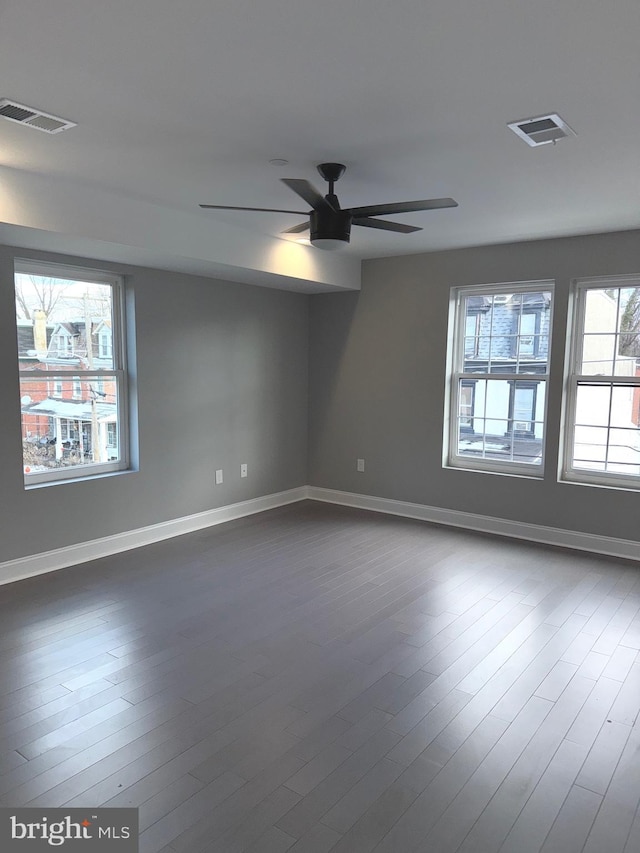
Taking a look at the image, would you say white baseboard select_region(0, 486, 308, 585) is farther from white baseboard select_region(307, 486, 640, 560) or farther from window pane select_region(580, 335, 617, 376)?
window pane select_region(580, 335, 617, 376)

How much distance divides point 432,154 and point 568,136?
63 cm

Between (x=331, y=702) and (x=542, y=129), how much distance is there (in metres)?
2.70

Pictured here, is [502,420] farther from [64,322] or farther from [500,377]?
[64,322]

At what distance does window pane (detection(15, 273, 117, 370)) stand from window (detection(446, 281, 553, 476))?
3061mm

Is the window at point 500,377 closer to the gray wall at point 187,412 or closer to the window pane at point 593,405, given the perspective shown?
the window pane at point 593,405

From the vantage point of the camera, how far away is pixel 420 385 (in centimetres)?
561

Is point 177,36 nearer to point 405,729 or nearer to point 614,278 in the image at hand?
point 405,729

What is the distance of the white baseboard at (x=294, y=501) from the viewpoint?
4.15 meters

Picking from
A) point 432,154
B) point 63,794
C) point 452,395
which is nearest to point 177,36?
point 432,154

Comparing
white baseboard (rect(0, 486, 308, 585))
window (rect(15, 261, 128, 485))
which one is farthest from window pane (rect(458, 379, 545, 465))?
window (rect(15, 261, 128, 485))

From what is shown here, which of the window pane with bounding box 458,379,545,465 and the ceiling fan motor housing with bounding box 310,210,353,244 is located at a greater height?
the ceiling fan motor housing with bounding box 310,210,353,244

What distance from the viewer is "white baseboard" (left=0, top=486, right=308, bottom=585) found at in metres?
4.00

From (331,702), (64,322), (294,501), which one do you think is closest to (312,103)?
(331,702)

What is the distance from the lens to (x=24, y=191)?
131 inches
